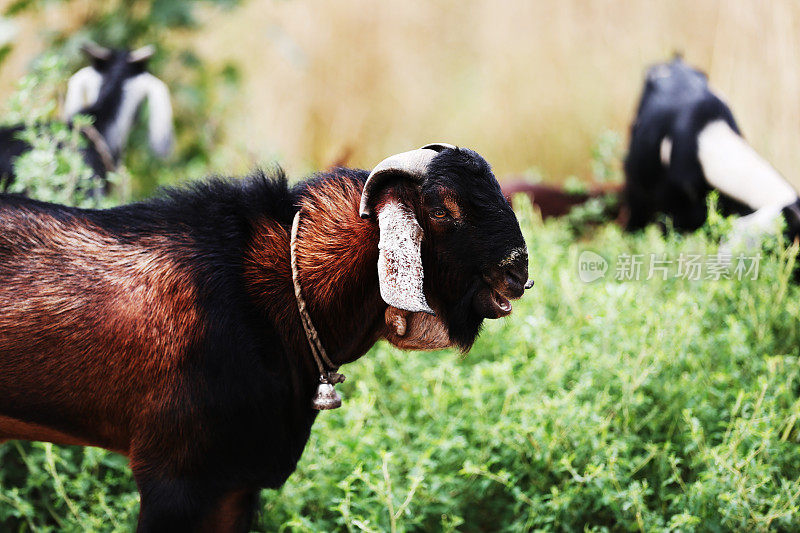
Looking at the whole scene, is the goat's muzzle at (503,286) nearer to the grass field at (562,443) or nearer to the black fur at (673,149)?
the grass field at (562,443)

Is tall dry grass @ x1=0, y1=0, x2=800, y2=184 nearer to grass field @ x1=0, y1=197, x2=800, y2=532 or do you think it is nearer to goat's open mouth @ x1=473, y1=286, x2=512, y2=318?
grass field @ x1=0, y1=197, x2=800, y2=532

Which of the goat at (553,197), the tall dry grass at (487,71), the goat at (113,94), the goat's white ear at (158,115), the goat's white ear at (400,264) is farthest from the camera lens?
the tall dry grass at (487,71)

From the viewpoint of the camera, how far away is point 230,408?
2055mm

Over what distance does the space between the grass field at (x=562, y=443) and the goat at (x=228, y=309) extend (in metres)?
0.51

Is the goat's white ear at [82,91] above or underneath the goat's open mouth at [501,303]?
above

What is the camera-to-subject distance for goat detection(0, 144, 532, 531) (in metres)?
2.05

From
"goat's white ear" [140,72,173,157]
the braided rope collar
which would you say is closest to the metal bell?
the braided rope collar

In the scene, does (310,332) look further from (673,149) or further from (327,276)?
(673,149)

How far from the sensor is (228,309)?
2113 mm

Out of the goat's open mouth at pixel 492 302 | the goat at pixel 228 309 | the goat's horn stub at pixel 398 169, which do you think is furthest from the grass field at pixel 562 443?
the goat's horn stub at pixel 398 169

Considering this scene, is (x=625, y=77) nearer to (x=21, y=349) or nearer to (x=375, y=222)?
(x=375, y=222)

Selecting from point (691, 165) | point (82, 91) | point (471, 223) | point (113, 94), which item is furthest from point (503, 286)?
point (82, 91)

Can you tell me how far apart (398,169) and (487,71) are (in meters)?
6.76

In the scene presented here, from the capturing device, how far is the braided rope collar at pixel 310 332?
7.08 ft
